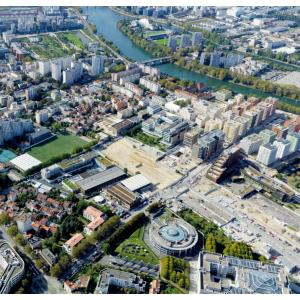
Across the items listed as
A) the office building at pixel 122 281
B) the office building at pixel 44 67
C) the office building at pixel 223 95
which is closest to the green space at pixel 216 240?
the office building at pixel 122 281

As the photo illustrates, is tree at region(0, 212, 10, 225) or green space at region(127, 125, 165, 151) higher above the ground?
green space at region(127, 125, 165, 151)

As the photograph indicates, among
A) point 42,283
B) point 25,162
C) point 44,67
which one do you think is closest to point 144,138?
point 25,162

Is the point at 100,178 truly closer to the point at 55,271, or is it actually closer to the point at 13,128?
the point at 55,271

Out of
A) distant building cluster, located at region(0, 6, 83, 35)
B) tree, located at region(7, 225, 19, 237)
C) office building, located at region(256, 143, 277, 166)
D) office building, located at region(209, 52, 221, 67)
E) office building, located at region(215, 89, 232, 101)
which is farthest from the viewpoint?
distant building cluster, located at region(0, 6, 83, 35)

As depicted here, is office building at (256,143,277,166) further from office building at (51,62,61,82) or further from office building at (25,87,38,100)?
office building at (51,62,61,82)

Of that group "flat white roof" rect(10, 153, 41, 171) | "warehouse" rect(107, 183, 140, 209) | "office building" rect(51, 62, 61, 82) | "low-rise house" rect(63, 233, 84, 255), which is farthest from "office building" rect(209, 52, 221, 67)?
"low-rise house" rect(63, 233, 84, 255)

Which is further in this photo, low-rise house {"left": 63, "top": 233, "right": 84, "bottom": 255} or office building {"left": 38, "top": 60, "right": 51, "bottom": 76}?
office building {"left": 38, "top": 60, "right": 51, "bottom": 76}

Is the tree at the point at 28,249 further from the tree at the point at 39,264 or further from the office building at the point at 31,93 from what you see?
the office building at the point at 31,93
